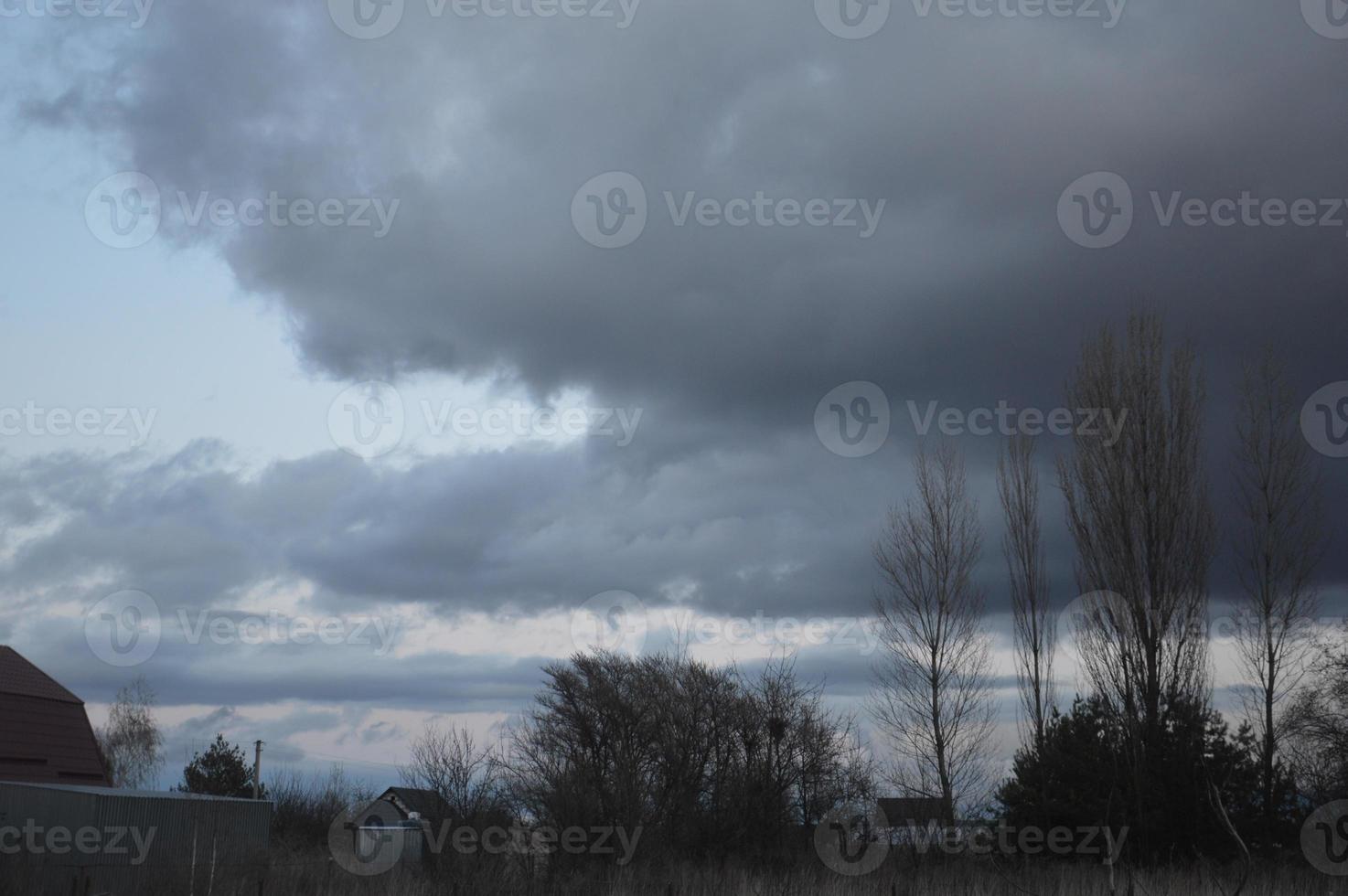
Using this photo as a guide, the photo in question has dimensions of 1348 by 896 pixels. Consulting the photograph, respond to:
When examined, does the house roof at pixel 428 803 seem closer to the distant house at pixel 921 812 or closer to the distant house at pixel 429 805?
the distant house at pixel 429 805

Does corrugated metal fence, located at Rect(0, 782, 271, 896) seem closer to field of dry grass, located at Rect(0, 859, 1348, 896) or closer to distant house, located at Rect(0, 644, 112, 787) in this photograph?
field of dry grass, located at Rect(0, 859, 1348, 896)

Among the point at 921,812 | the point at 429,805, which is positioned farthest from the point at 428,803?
the point at 921,812

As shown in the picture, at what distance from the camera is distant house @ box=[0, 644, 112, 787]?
1731 inches

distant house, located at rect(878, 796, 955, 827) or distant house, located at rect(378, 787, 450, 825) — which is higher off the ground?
distant house, located at rect(378, 787, 450, 825)

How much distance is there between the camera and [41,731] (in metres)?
45.6

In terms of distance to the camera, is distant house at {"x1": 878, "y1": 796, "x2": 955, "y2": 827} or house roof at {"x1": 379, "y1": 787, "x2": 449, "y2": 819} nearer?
house roof at {"x1": 379, "y1": 787, "x2": 449, "y2": 819}

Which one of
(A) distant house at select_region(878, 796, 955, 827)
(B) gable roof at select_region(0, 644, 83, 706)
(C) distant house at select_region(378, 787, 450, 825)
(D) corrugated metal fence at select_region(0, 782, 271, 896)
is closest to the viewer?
(C) distant house at select_region(378, 787, 450, 825)

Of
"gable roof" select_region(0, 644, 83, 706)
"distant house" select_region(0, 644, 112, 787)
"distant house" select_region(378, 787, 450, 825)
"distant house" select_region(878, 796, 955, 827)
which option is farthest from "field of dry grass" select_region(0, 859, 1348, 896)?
"gable roof" select_region(0, 644, 83, 706)

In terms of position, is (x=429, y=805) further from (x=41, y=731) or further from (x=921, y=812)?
(x=41, y=731)

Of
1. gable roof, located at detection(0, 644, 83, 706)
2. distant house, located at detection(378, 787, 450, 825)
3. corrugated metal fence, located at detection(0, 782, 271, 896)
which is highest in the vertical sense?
gable roof, located at detection(0, 644, 83, 706)

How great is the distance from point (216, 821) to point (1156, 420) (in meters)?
31.8

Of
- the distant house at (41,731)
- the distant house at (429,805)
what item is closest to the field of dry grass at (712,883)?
the distant house at (429,805)

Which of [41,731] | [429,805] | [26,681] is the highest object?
[26,681]

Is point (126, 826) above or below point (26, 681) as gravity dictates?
below
